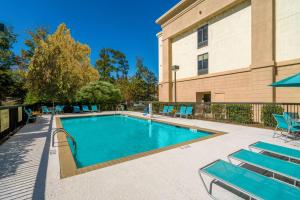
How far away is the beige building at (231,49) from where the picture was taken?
10172 mm

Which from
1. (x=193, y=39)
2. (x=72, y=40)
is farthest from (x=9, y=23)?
(x=193, y=39)

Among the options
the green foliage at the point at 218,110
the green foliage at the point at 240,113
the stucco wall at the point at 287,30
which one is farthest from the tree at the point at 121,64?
the stucco wall at the point at 287,30

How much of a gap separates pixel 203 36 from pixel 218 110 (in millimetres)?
9024

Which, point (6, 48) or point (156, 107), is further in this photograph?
point (6, 48)

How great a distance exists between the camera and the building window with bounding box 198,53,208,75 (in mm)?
15738

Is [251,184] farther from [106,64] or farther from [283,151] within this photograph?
[106,64]

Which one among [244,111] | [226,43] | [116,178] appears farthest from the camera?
[226,43]

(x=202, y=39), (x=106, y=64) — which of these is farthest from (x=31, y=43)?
(x=202, y=39)

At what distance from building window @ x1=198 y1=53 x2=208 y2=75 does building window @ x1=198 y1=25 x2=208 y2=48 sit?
1.16 metres

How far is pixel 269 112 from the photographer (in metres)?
8.25

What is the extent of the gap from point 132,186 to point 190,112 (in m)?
9.96

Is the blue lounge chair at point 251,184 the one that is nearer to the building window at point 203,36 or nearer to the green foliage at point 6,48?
the building window at point 203,36

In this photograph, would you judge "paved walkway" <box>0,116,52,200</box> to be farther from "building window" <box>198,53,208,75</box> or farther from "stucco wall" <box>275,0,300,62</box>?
"building window" <box>198,53,208,75</box>

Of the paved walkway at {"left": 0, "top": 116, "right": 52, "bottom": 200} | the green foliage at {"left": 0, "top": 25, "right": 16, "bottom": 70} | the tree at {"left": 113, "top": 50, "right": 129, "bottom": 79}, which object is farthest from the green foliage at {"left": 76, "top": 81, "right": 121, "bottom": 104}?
the tree at {"left": 113, "top": 50, "right": 129, "bottom": 79}
